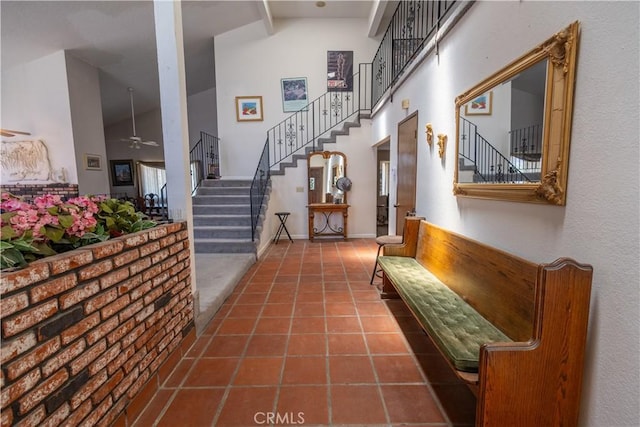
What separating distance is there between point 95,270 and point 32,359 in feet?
1.26

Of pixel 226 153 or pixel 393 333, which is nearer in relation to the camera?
pixel 393 333

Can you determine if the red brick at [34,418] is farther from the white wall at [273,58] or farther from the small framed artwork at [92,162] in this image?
the white wall at [273,58]

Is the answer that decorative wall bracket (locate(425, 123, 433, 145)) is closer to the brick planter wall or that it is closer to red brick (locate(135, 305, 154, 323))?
the brick planter wall

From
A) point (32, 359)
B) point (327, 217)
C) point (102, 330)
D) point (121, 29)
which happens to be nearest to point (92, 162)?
point (121, 29)

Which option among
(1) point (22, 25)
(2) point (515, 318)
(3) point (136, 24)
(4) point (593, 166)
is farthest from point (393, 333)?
(1) point (22, 25)

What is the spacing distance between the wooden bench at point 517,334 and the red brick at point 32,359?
1647 millimetres

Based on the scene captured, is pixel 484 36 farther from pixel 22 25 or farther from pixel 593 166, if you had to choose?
pixel 22 25

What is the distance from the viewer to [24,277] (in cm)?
96

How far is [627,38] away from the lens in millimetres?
977

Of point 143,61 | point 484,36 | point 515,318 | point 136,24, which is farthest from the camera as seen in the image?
point 143,61

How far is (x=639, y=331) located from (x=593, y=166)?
0.60 metres

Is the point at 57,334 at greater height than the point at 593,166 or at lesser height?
lesser

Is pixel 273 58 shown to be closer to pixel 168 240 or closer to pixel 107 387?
pixel 168 240

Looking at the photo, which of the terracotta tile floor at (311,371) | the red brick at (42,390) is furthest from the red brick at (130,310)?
the terracotta tile floor at (311,371)
